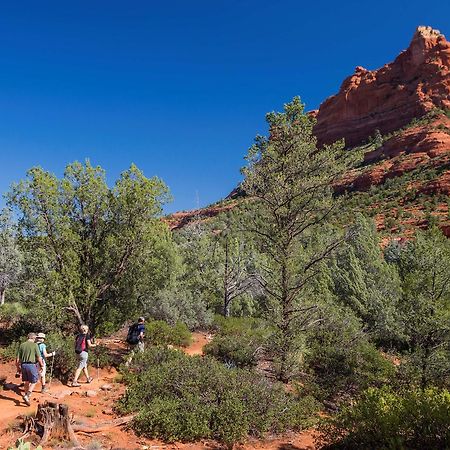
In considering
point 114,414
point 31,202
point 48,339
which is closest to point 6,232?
point 31,202

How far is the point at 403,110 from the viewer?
333 feet

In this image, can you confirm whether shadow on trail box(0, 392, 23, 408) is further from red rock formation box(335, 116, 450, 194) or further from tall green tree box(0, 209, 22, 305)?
red rock formation box(335, 116, 450, 194)

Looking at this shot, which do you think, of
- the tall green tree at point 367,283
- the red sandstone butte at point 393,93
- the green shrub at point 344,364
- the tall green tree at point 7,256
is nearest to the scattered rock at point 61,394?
the green shrub at point 344,364

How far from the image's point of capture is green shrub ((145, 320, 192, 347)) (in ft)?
49.6

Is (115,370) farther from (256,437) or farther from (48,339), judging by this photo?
(256,437)

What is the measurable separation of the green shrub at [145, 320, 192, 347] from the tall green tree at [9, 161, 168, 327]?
2.43 m

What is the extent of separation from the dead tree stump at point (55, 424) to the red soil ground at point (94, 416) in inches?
8.3

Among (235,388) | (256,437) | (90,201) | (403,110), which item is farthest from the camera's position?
(403,110)

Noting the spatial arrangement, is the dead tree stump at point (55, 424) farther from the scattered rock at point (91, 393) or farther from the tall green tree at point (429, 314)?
the tall green tree at point (429, 314)

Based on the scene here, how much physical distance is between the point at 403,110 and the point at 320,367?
10396 cm

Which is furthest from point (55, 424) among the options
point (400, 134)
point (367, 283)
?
point (400, 134)

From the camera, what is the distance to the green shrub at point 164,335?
15133 mm

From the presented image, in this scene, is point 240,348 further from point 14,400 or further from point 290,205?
point 14,400

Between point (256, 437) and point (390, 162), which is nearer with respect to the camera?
point (256, 437)
